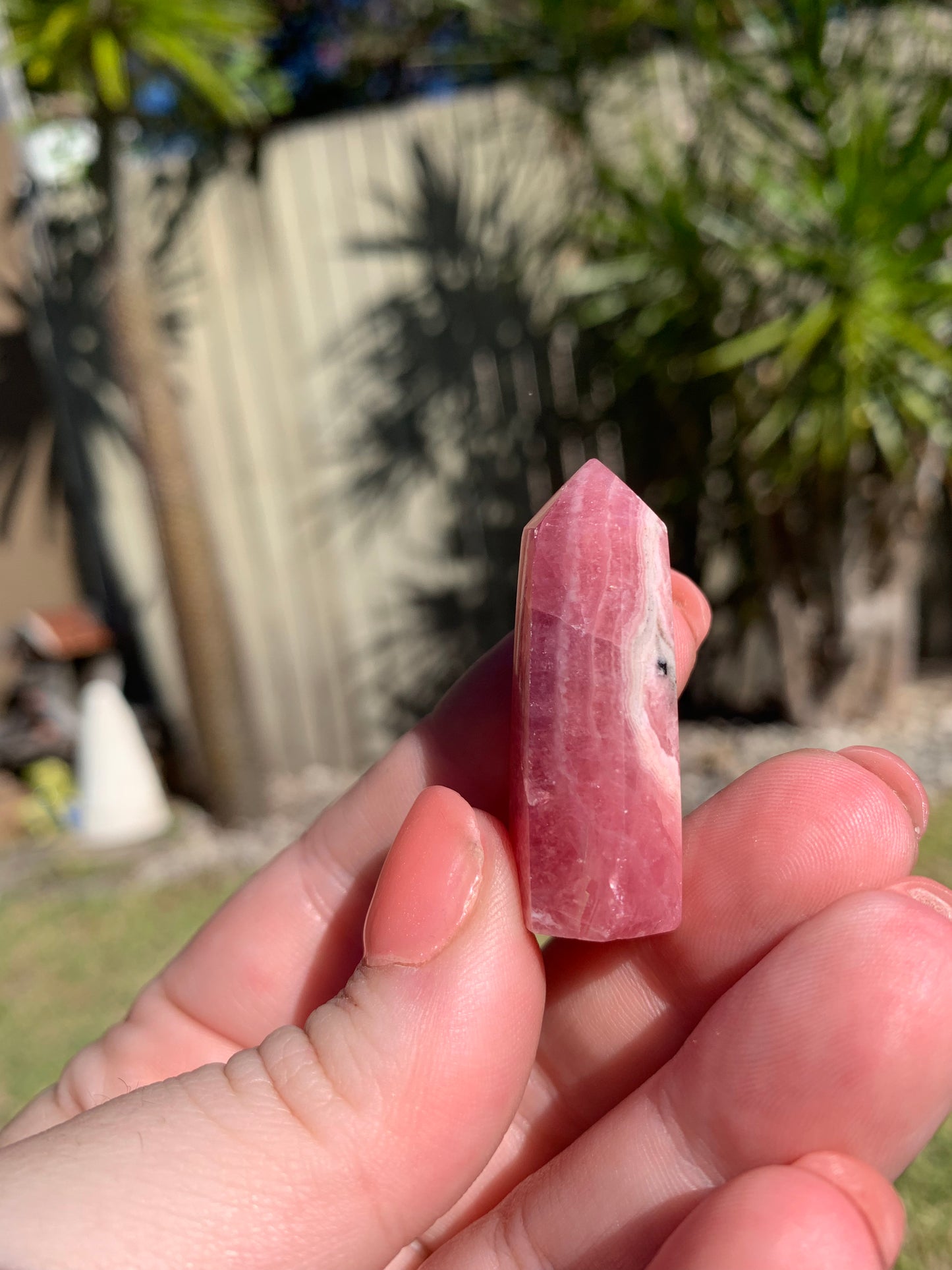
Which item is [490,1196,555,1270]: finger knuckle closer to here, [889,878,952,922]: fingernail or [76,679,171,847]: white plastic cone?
[889,878,952,922]: fingernail

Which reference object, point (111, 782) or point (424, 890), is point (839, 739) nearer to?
point (111, 782)

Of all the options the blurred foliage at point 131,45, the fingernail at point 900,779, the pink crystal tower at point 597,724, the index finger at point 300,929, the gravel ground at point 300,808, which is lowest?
the gravel ground at point 300,808

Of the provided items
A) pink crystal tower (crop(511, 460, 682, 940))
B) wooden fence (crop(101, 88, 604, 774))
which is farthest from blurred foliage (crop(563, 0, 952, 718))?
pink crystal tower (crop(511, 460, 682, 940))

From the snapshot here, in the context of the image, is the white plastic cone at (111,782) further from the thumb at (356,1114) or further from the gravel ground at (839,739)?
the thumb at (356,1114)

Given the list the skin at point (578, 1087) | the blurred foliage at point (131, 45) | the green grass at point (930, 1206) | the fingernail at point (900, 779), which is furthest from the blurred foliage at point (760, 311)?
the skin at point (578, 1087)

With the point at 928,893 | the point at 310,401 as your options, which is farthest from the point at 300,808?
the point at 928,893
